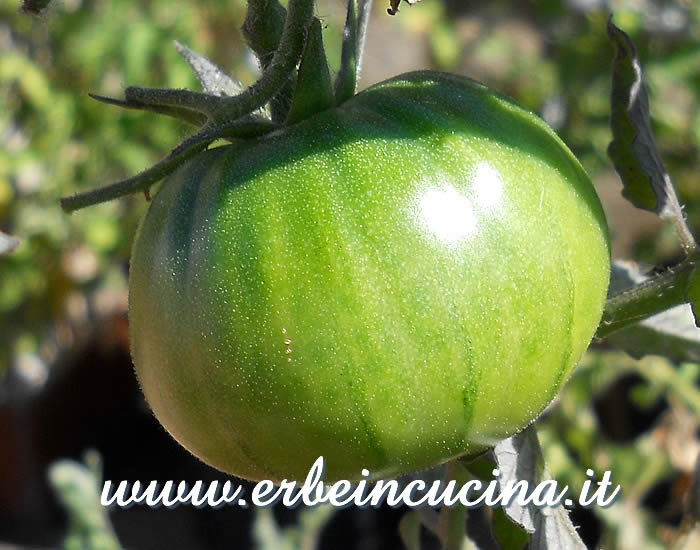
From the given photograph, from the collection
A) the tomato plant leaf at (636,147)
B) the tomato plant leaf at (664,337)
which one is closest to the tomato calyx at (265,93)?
the tomato plant leaf at (636,147)

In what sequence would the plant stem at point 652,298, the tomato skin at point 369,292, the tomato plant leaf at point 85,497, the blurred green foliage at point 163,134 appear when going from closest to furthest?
the tomato skin at point 369,292
the plant stem at point 652,298
the tomato plant leaf at point 85,497
the blurred green foliage at point 163,134

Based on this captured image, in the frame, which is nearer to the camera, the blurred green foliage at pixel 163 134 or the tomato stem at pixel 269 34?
the tomato stem at pixel 269 34

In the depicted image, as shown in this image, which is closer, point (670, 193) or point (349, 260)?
point (349, 260)

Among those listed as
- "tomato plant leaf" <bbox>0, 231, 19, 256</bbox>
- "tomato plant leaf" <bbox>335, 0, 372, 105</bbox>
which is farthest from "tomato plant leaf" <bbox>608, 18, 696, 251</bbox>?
"tomato plant leaf" <bbox>0, 231, 19, 256</bbox>

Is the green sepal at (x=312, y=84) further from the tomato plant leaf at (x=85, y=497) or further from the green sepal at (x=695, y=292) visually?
the tomato plant leaf at (x=85, y=497)

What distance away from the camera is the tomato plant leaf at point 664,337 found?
715 millimetres

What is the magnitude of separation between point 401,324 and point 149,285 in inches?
6.1

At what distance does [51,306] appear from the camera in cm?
229

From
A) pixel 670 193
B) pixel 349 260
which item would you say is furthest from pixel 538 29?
pixel 349 260

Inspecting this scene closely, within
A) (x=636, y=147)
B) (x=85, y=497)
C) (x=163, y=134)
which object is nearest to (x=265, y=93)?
(x=636, y=147)

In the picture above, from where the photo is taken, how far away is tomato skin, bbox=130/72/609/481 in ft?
1.69

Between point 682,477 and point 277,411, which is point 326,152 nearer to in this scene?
point 277,411

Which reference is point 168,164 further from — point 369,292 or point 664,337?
point 664,337

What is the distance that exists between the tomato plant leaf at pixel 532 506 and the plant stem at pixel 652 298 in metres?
0.09
